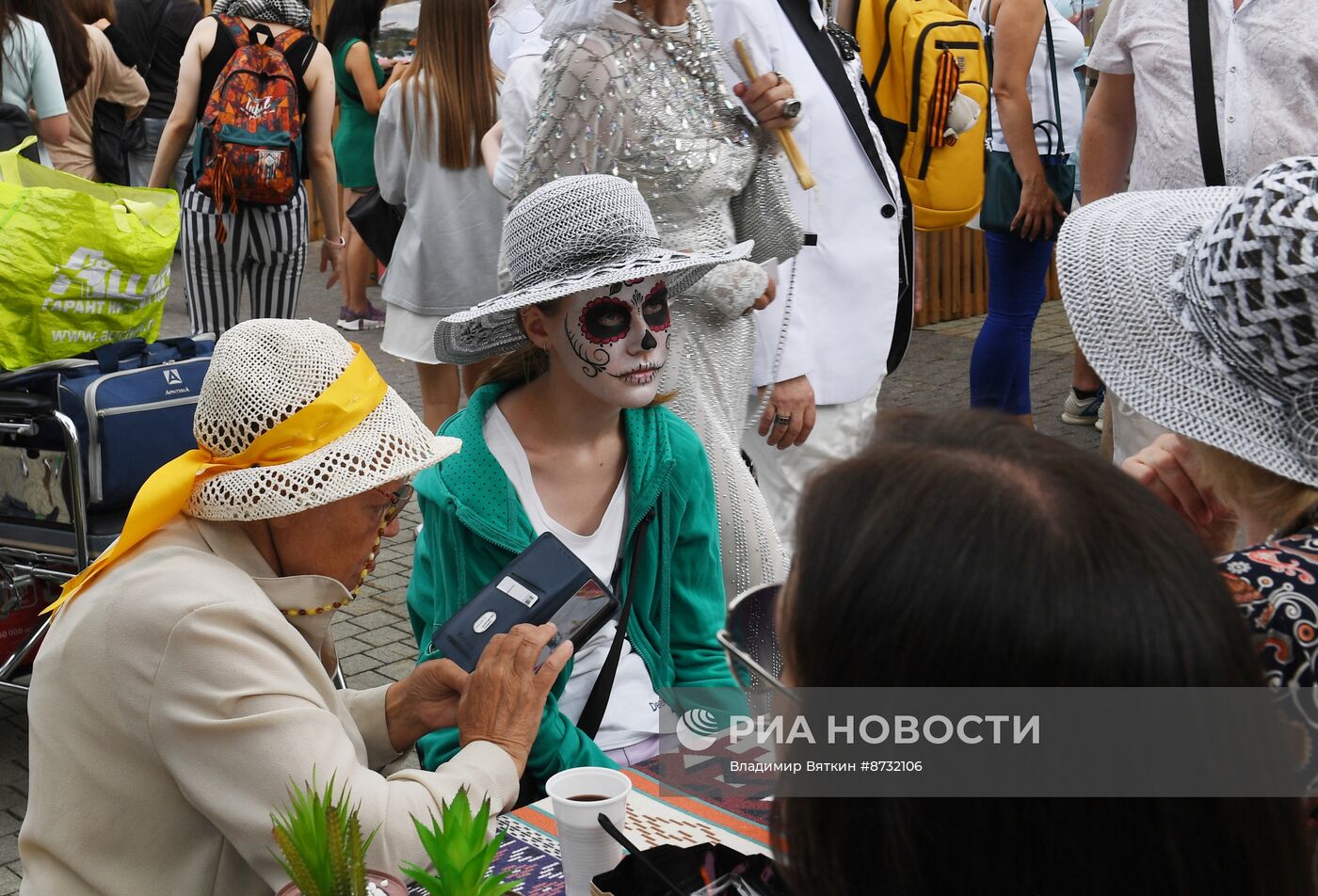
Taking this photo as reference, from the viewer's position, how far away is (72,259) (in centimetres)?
369

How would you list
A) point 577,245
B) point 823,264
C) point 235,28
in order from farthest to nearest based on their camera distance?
point 235,28 < point 823,264 < point 577,245

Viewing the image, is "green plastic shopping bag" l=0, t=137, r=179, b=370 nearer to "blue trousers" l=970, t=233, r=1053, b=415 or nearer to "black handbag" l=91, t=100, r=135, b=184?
"blue trousers" l=970, t=233, r=1053, b=415

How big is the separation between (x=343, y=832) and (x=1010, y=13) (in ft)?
15.2

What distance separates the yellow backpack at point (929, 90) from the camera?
4945mm

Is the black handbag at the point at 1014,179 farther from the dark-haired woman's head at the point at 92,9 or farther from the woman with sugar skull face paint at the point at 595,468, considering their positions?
the dark-haired woman's head at the point at 92,9

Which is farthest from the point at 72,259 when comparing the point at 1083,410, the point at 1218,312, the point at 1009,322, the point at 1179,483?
the point at 1083,410

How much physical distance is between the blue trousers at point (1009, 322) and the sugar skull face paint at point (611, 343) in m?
3.02

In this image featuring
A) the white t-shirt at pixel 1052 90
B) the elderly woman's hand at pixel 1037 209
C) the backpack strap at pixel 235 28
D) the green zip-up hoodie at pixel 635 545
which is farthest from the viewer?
the white t-shirt at pixel 1052 90

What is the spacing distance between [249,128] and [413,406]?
2.08m

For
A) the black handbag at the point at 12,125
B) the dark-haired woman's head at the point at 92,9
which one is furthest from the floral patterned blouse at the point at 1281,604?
the dark-haired woman's head at the point at 92,9

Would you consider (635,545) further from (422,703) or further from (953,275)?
(953,275)

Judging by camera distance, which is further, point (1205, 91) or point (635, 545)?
point (1205, 91)

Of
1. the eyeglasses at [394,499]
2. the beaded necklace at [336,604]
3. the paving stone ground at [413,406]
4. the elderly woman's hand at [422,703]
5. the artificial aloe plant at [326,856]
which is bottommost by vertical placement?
the paving stone ground at [413,406]

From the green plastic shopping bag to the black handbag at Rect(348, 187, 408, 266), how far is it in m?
1.78
